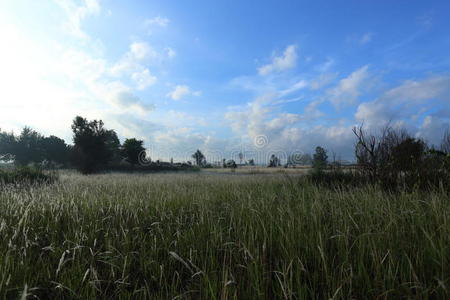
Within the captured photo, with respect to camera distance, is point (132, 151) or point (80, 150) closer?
point (80, 150)

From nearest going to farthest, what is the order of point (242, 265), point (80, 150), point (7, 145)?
point (242, 265) < point (80, 150) < point (7, 145)

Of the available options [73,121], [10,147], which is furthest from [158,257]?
[10,147]

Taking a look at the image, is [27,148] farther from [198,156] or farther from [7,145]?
[198,156]

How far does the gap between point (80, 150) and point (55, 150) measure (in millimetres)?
27518

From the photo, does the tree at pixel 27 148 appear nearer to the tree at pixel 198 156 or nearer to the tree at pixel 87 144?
the tree at pixel 87 144

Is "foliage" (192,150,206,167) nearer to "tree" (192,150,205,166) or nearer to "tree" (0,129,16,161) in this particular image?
"tree" (192,150,205,166)

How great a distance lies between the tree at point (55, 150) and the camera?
43188 millimetres

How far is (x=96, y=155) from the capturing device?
2534 centimetres

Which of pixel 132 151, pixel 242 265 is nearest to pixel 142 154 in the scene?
pixel 132 151

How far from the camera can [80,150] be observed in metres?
24.5

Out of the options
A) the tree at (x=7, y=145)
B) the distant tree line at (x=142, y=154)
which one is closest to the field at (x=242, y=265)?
the distant tree line at (x=142, y=154)

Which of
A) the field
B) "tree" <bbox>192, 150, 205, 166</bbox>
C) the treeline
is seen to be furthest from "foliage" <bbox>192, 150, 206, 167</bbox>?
the field

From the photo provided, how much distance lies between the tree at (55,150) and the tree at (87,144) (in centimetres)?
2386

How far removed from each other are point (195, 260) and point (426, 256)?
2.32 m
